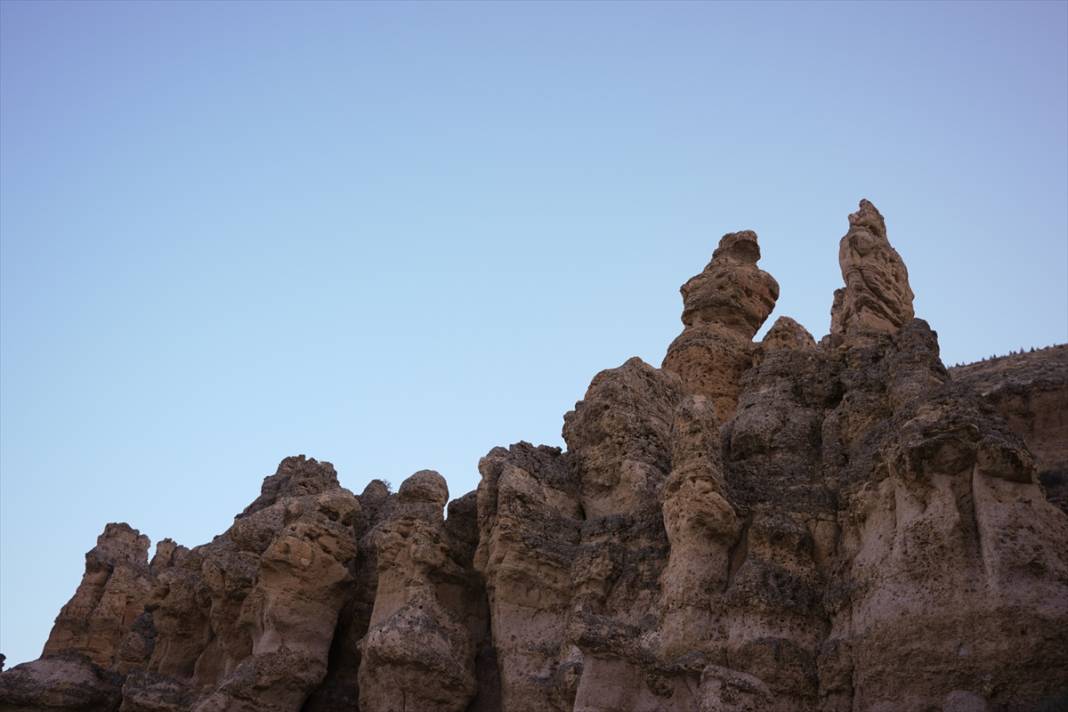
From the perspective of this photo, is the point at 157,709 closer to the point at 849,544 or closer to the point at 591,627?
the point at 591,627

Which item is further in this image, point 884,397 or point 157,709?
point 157,709

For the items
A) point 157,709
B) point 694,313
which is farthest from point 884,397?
point 157,709

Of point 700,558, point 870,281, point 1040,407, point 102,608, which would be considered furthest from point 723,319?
point 102,608

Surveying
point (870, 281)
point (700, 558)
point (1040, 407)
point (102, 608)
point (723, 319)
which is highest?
point (870, 281)

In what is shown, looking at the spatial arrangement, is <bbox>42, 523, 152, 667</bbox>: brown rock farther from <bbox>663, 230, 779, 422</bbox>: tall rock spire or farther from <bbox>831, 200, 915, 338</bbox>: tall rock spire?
<bbox>831, 200, 915, 338</bbox>: tall rock spire

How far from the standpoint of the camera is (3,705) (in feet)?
75.6

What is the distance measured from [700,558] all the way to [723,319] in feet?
33.9

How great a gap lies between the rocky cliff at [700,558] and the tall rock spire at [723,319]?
6 centimetres

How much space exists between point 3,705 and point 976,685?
18.8m

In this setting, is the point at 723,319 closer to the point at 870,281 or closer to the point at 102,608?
the point at 870,281

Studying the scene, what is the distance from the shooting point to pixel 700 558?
53.7ft

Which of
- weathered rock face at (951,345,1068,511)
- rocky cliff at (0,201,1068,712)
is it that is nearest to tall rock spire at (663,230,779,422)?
rocky cliff at (0,201,1068,712)

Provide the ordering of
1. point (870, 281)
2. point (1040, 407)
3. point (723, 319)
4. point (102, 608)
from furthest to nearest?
point (102, 608)
point (723, 319)
point (870, 281)
point (1040, 407)

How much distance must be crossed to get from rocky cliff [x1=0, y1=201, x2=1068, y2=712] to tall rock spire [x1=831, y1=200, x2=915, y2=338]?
7cm
